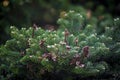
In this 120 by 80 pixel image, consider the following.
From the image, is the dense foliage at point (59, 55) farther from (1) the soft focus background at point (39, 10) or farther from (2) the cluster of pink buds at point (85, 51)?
(1) the soft focus background at point (39, 10)

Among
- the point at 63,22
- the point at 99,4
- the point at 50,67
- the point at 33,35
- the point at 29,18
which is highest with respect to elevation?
the point at 99,4

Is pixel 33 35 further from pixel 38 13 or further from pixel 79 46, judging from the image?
pixel 38 13

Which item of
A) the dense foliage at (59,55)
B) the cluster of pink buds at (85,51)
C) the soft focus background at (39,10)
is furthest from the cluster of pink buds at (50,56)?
the soft focus background at (39,10)

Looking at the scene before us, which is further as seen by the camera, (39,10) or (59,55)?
(39,10)

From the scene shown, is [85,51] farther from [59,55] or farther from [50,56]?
[50,56]

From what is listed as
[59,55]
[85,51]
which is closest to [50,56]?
[59,55]

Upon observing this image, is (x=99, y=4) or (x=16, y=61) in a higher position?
(x=99, y=4)

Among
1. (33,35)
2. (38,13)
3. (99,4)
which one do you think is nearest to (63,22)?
(33,35)
